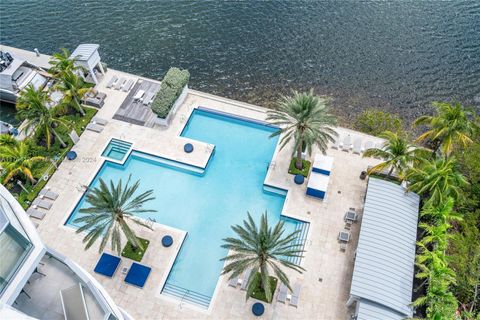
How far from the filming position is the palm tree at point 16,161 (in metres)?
41.2

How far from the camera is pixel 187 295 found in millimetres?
36938

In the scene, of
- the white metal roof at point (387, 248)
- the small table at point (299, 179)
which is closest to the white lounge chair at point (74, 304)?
the white metal roof at point (387, 248)

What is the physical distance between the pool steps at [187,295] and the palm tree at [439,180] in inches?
924

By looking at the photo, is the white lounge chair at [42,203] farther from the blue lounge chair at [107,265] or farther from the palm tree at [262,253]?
the palm tree at [262,253]

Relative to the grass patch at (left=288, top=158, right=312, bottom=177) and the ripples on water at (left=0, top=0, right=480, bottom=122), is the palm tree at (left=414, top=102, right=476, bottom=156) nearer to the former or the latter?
the grass patch at (left=288, top=158, right=312, bottom=177)

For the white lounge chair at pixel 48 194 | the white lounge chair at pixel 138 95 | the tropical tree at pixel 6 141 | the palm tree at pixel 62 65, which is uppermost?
the white lounge chair at pixel 138 95

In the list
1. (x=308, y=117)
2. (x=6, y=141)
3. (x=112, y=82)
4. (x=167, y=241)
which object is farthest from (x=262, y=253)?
(x=112, y=82)

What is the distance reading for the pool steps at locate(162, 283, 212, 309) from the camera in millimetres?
36500

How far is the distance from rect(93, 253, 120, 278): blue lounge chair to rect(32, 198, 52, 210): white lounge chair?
9.48m

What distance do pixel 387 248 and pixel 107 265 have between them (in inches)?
1073

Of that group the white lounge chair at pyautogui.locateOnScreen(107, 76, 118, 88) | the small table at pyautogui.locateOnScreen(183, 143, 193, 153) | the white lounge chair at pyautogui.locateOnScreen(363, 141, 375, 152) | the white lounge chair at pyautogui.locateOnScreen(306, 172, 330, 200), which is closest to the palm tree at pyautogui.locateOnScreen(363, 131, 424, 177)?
the white lounge chair at pyautogui.locateOnScreen(306, 172, 330, 200)

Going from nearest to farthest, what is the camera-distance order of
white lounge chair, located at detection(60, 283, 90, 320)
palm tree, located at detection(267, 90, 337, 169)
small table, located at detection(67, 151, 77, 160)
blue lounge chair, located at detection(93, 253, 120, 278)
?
white lounge chair, located at detection(60, 283, 90, 320), blue lounge chair, located at detection(93, 253, 120, 278), palm tree, located at detection(267, 90, 337, 169), small table, located at detection(67, 151, 77, 160)

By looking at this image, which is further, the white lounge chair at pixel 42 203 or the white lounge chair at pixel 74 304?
the white lounge chair at pixel 42 203

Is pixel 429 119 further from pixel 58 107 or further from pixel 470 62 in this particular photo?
pixel 58 107
